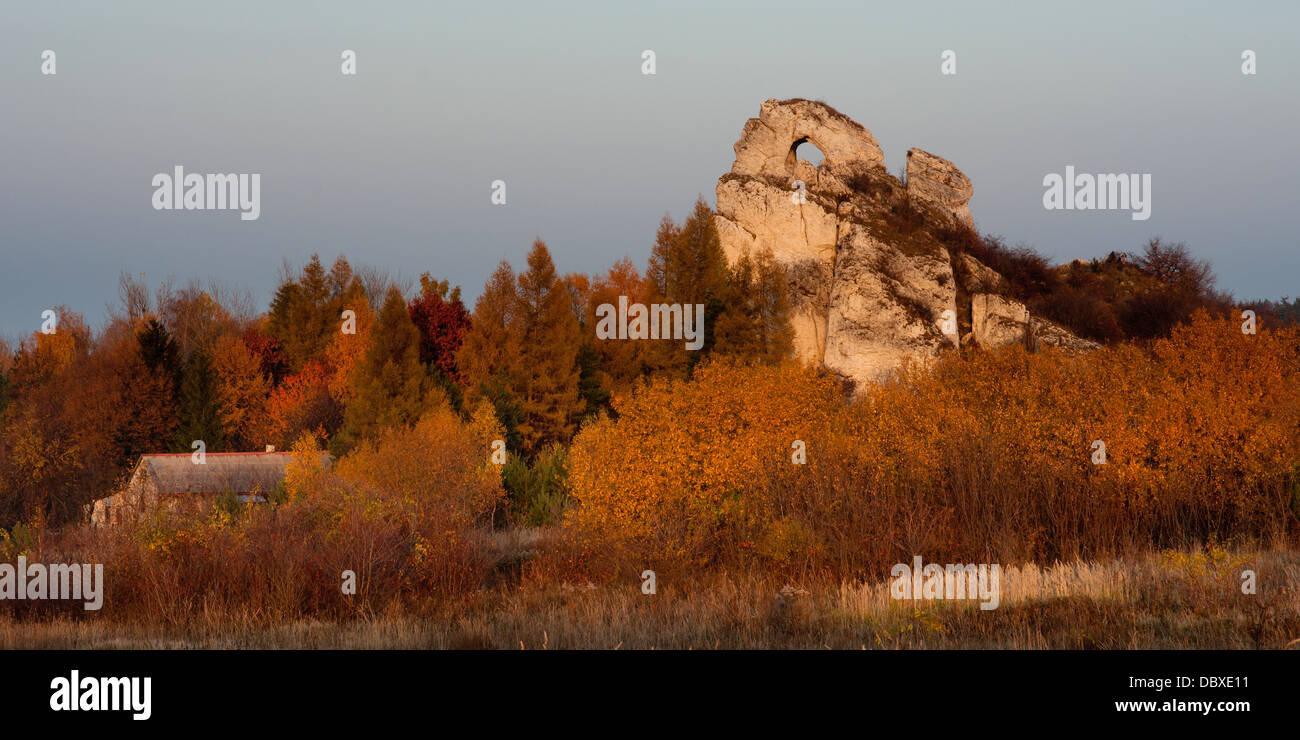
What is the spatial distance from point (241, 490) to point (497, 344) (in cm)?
1267

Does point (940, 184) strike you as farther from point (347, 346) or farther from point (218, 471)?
point (218, 471)

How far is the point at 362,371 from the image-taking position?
4409cm

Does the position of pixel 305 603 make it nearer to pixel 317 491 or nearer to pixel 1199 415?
pixel 317 491

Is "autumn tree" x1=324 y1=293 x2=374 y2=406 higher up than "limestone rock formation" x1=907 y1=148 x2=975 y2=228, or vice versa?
"limestone rock formation" x1=907 y1=148 x2=975 y2=228

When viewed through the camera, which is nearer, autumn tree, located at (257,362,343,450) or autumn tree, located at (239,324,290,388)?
autumn tree, located at (257,362,343,450)

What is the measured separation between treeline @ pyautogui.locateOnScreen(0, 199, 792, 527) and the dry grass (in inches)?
955

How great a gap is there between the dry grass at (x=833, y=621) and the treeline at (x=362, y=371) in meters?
24.3

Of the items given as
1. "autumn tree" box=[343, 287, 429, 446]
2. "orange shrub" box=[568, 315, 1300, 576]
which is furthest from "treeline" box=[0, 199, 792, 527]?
"orange shrub" box=[568, 315, 1300, 576]

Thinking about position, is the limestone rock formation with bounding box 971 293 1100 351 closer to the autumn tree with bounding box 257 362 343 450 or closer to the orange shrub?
the autumn tree with bounding box 257 362 343 450

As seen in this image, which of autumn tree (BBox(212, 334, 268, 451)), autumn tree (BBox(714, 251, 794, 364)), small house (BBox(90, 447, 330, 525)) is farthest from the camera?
autumn tree (BBox(212, 334, 268, 451))

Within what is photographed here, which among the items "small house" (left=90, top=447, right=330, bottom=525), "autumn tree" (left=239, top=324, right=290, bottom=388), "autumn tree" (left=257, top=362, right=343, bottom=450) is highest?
"autumn tree" (left=239, top=324, right=290, bottom=388)

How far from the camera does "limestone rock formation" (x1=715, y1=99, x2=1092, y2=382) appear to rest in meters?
47.5

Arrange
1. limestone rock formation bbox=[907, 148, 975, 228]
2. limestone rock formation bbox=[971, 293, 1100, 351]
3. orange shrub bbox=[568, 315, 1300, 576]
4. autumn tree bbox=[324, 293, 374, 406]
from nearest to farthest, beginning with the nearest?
1. orange shrub bbox=[568, 315, 1300, 576]
2. limestone rock formation bbox=[971, 293, 1100, 351]
3. autumn tree bbox=[324, 293, 374, 406]
4. limestone rock formation bbox=[907, 148, 975, 228]
